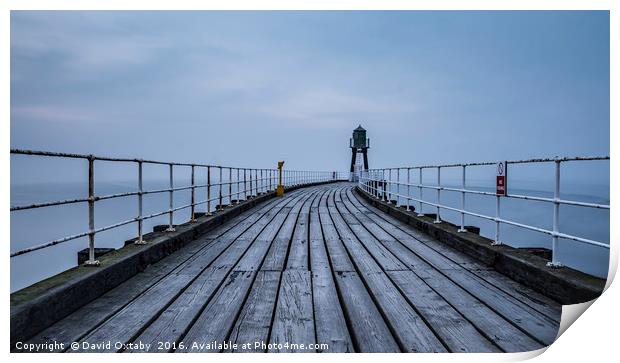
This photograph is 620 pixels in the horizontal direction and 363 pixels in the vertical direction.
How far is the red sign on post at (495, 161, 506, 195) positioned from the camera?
4.47 meters

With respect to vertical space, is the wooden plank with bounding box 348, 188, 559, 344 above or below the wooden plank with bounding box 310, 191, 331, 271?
below

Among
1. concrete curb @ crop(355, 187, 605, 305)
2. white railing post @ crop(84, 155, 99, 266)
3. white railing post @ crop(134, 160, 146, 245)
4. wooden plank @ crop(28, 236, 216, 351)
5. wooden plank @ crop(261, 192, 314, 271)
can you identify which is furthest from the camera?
white railing post @ crop(134, 160, 146, 245)

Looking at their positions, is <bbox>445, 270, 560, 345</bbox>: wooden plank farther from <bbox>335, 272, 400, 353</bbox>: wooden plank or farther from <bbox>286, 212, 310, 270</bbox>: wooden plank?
<bbox>286, 212, 310, 270</bbox>: wooden plank

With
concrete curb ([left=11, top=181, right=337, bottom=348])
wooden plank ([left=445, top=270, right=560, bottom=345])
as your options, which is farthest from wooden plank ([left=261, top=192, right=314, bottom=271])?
wooden plank ([left=445, top=270, right=560, bottom=345])

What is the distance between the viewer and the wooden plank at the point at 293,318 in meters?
2.46

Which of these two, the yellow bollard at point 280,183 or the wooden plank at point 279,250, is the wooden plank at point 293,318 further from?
the yellow bollard at point 280,183

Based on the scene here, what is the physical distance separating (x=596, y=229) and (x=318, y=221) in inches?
4913

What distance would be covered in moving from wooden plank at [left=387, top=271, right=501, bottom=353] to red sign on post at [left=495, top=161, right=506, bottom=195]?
58.6 inches

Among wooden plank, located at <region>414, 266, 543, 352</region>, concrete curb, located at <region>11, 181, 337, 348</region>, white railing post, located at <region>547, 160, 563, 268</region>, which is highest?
white railing post, located at <region>547, 160, 563, 268</region>

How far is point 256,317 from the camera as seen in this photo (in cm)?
283

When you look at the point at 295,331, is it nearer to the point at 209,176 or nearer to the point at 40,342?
the point at 40,342
